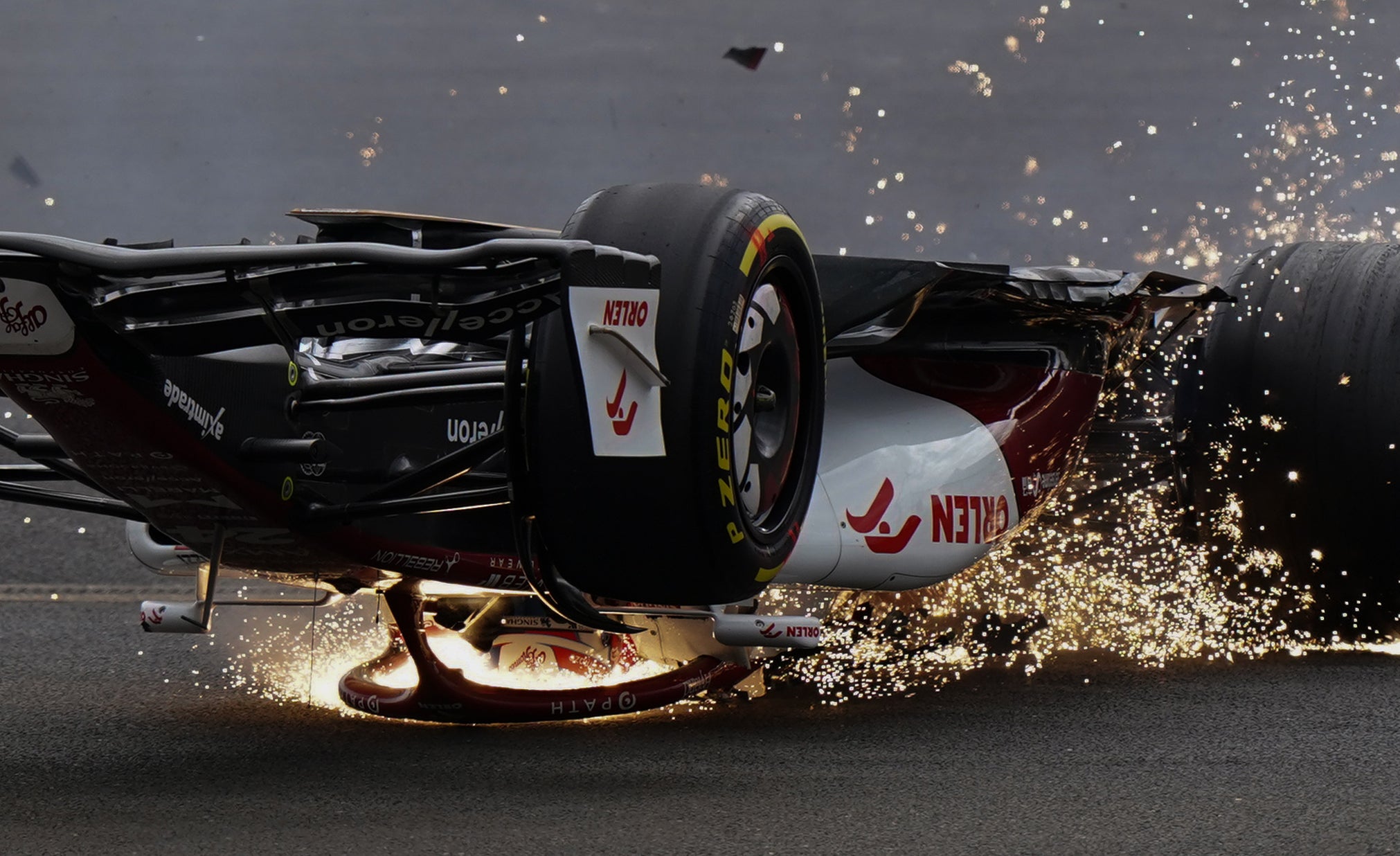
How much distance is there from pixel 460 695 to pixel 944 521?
1419mm

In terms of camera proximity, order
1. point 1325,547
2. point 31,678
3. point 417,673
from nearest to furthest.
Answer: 1. point 417,673
2. point 31,678
3. point 1325,547

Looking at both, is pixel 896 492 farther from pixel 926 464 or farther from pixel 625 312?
pixel 625 312

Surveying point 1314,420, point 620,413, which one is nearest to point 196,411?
point 620,413

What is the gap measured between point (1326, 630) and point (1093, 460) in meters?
0.97

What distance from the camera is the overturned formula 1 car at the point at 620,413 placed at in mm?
2535

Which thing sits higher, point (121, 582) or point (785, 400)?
point (785, 400)

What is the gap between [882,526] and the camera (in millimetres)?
3969

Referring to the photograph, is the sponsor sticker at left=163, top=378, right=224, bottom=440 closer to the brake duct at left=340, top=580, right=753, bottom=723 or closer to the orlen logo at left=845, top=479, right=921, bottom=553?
the brake duct at left=340, top=580, right=753, bottom=723

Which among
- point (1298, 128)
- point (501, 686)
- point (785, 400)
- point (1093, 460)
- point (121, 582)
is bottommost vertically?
point (121, 582)

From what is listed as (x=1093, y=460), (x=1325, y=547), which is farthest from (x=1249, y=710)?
(x=1093, y=460)

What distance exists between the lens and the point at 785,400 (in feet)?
10.4

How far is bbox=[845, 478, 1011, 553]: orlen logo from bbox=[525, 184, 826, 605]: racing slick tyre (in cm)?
105

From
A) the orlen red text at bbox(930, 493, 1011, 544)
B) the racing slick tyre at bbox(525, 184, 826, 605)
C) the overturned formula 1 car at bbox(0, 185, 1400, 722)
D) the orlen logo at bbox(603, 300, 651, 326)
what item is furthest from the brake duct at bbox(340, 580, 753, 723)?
the orlen logo at bbox(603, 300, 651, 326)

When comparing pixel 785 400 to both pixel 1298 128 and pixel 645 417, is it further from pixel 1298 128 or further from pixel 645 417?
pixel 1298 128
